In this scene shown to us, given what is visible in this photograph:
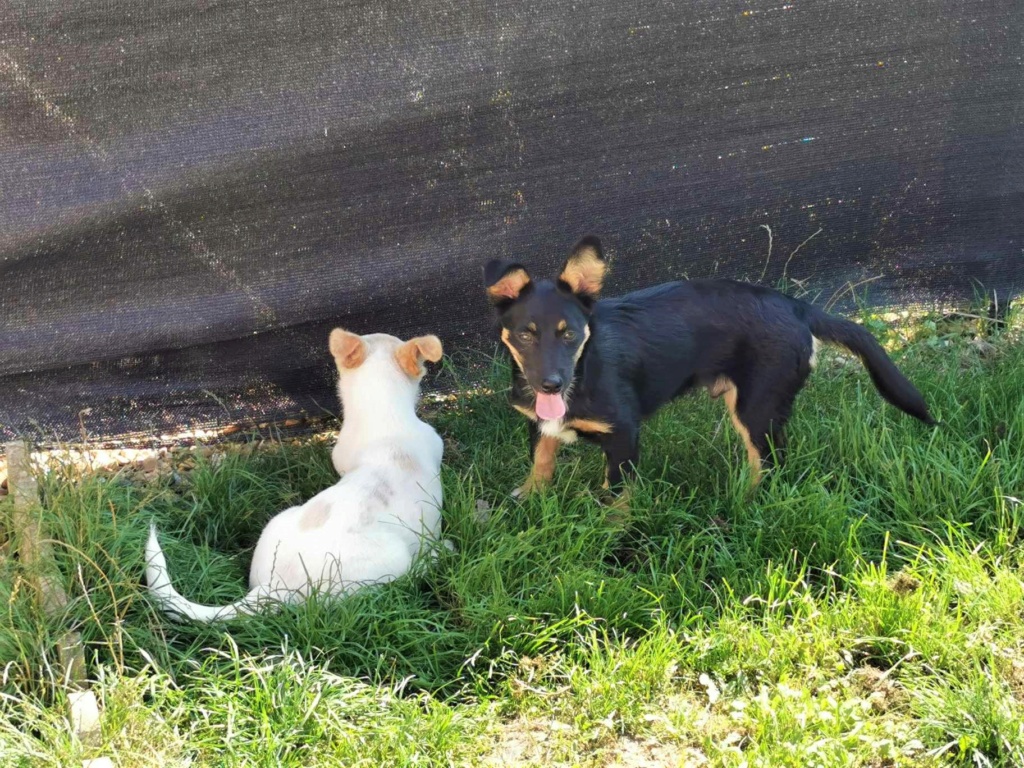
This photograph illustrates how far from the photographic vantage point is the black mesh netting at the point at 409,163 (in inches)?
160

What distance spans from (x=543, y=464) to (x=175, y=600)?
1.56 m

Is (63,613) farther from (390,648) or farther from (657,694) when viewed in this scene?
(657,694)

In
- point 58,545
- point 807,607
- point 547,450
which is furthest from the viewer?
point 547,450

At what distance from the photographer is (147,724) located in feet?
8.88

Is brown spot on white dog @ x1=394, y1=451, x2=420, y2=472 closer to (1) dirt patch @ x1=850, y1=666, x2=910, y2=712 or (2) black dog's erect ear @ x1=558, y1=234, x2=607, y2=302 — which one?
(2) black dog's erect ear @ x1=558, y1=234, x2=607, y2=302

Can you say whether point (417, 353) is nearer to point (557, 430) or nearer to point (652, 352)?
point (557, 430)

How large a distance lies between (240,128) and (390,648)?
2.33 meters

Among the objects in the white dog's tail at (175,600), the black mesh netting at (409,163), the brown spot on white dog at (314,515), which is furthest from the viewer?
the black mesh netting at (409,163)

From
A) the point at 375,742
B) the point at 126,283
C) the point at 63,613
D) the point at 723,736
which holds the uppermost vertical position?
the point at 126,283

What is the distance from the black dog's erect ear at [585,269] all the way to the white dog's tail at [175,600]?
1580 mm

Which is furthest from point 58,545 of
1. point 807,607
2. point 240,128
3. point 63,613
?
point 807,607

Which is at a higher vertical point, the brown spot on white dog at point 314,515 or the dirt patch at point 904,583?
the brown spot on white dog at point 314,515

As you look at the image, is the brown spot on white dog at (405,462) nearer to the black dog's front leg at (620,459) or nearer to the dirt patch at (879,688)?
the black dog's front leg at (620,459)

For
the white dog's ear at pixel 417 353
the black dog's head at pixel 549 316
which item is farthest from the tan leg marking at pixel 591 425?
the white dog's ear at pixel 417 353
